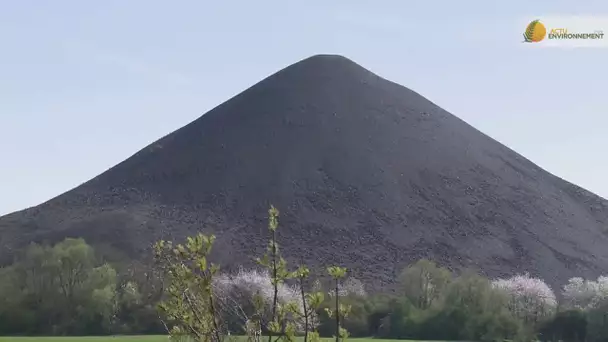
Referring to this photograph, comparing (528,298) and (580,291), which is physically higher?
(580,291)

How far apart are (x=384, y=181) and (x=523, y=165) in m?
28.0

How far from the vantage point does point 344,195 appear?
455 ft

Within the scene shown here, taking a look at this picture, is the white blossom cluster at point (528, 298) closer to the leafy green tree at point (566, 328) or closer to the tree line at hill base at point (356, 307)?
the tree line at hill base at point (356, 307)

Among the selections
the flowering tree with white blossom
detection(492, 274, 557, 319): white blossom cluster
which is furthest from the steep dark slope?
the flowering tree with white blossom

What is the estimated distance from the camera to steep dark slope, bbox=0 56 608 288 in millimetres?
124062

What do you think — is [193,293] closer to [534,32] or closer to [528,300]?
[534,32]

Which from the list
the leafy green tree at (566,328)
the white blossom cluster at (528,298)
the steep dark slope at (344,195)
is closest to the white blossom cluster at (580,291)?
the white blossom cluster at (528,298)

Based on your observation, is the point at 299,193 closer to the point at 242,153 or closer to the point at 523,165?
the point at 242,153

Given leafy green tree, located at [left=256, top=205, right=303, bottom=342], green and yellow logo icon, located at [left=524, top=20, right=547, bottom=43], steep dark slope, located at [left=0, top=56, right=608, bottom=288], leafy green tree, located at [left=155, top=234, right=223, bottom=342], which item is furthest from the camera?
steep dark slope, located at [left=0, top=56, right=608, bottom=288]

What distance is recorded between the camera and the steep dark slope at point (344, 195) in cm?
12406

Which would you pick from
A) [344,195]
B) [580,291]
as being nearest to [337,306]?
[580,291]

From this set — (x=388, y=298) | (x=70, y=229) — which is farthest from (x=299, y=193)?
(x=388, y=298)

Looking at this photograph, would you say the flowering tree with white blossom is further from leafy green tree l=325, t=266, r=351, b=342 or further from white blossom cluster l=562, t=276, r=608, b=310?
leafy green tree l=325, t=266, r=351, b=342

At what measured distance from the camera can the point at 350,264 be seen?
122 m
